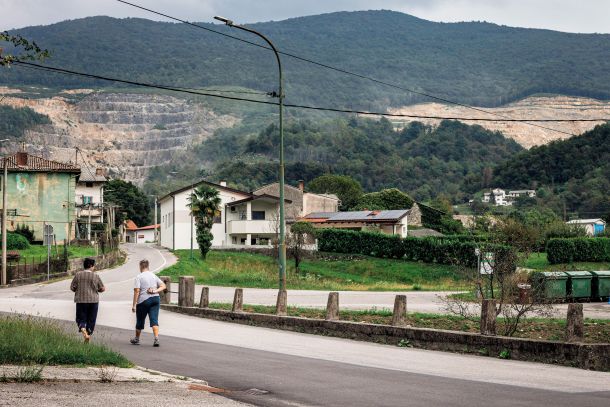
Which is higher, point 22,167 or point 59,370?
point 22,167

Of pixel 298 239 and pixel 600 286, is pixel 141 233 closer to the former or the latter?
pixel 298 239

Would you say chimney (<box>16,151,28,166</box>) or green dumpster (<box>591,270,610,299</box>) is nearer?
green dumpster (<box>591,270,610,299</box>)

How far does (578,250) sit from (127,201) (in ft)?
309

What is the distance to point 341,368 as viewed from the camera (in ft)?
50.7

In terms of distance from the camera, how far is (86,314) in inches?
701

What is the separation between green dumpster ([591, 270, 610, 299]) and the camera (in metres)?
41.9

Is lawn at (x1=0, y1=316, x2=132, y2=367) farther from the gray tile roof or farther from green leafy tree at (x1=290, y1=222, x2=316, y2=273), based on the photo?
the gray tile roof

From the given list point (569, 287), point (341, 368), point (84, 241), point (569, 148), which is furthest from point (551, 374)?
point (569, 148)

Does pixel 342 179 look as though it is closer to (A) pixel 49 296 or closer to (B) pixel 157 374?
(A) pixel 49 296

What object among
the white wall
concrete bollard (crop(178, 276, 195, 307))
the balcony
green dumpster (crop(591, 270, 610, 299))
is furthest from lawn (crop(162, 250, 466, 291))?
concrete bollard (crop(178, 276, 195, 307))

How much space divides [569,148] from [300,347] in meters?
166

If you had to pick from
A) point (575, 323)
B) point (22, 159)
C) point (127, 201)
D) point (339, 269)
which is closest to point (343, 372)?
point (575, 323)

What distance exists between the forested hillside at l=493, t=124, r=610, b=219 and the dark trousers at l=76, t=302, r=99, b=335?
14032 cm

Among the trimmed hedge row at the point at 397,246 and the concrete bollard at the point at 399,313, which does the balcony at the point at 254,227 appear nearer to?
the trimmed hedge row at the point at 397,246
